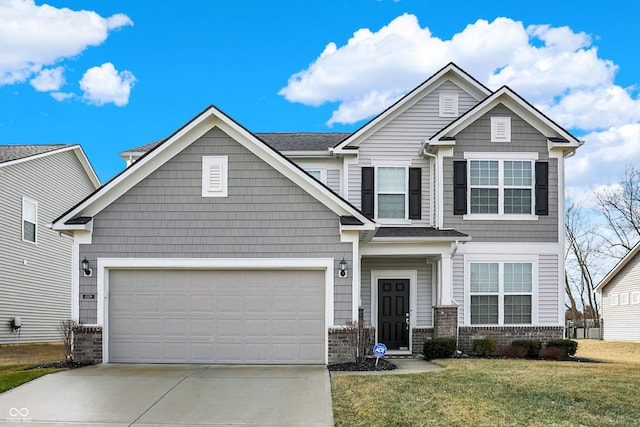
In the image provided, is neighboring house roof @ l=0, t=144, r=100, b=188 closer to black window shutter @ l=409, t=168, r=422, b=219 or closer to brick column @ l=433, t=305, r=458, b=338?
black window shutter @ l=409, t=168, r=422, b=219

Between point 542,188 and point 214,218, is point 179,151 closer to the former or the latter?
point 214,218

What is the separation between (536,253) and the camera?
752 inches

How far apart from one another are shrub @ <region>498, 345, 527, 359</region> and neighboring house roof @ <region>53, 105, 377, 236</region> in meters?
5.65

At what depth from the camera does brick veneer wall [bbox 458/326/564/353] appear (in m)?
18.8

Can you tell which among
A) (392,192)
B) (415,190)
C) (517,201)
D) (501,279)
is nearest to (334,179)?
(392,192)

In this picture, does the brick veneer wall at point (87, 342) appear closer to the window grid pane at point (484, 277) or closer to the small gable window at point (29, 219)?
the window grid pane at point (484, 277)

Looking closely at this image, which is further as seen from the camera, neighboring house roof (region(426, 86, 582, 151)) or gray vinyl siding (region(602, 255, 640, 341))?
gray vinyl siding (region(602, 255, 640, 341))

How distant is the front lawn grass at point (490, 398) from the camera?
9.77 meters

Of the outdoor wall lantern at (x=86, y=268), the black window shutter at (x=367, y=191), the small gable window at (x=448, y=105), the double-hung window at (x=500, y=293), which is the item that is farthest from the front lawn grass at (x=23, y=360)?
the small gable window at (x=448, y=105)

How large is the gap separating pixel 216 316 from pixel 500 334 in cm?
772

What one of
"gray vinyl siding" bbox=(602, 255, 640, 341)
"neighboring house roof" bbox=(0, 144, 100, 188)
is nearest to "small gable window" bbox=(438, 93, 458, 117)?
"neighboring house roof" bbox=(0, 144, 100, 188)

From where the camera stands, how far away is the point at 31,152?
24.6 meters

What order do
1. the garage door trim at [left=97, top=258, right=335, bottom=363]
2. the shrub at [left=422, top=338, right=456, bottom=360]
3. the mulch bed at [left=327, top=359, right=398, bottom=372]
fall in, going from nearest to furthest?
the mulch bed at [left=327, top=359, right=398, bottom=372] → the garage door trim at [left=97, top=258, right=335, bottom=363] → the shrub at [left=422, top=338, right=456, bottom=360]

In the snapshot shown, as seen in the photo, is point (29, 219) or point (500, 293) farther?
point (29, 219)
